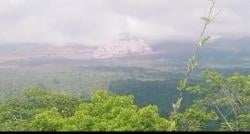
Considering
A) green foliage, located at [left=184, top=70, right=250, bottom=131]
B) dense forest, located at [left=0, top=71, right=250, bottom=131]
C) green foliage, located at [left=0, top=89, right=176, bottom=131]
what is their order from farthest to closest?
green foliage, located at [left=184, top=70, right=250, bottom=131], dense forest, located at [left=0, top=71, right=250, bottom=131], green foliage, located at [left=0, top=89, right=176, bottom=131]

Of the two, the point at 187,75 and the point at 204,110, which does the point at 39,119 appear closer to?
the point at 204,110

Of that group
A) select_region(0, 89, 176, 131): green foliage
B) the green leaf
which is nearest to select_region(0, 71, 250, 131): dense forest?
select_region(0, 89, 176, 131): green foliage

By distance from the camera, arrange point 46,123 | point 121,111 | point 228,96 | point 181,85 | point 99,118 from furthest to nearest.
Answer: point 228,96 → point 99,118 → point 121,111 → point 46,123 → point 181,85

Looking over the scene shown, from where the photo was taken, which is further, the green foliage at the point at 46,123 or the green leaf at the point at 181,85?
the green foliage at the point at 46,123

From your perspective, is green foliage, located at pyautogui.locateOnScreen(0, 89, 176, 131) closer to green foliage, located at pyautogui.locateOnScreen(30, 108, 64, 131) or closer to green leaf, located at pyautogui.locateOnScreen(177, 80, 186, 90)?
green foliage, located at pyautogui.locateOnScreen(30, 108, 64, 131)

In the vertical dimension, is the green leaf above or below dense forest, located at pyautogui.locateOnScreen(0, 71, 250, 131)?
above

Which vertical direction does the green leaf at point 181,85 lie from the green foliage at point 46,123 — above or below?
above

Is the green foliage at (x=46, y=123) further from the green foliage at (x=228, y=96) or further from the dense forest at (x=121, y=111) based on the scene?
the green foliage at (x=228, y=96)

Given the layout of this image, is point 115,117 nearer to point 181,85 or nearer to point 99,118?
point 99,118

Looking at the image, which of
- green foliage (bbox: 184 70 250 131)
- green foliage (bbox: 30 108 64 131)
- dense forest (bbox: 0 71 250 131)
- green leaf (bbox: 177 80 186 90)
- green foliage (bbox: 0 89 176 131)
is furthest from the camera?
green foliage (bbox: 184 70 250 131)

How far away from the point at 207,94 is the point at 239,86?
2.25 m

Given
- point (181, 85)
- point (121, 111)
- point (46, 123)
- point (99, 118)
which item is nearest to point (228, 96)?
point (121, 111)

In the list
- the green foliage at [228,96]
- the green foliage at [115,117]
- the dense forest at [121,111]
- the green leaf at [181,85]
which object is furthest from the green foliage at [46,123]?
the green leaf at [181,85]

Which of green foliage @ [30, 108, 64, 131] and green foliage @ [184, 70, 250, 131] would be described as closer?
green foliage @ [30, 108, 64, 131]
